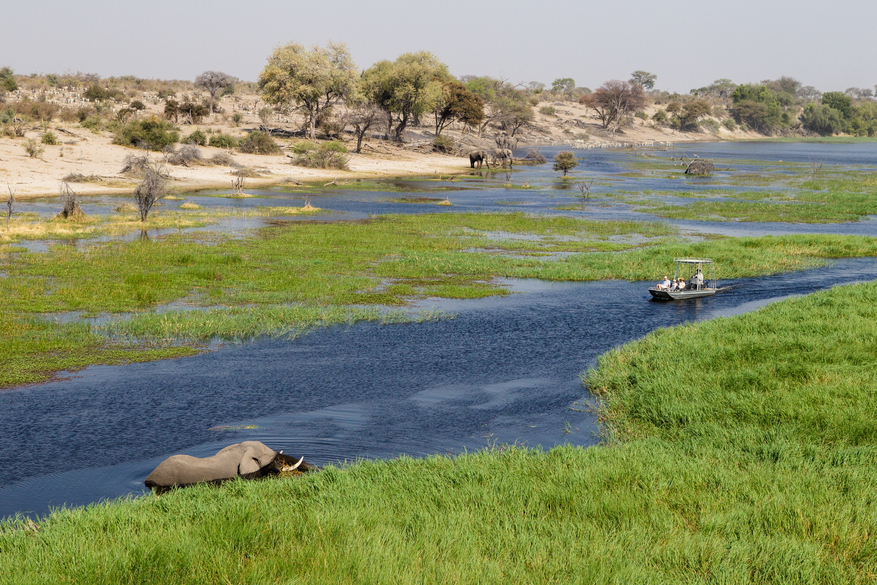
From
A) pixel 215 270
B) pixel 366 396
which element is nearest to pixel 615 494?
pixel 366 396

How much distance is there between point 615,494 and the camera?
9344 millimetres

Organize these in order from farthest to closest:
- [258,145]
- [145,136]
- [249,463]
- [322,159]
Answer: [258,145] → [322,159] → [145,136] → [249,463]

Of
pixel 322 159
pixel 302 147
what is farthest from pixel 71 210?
pixel 302 147

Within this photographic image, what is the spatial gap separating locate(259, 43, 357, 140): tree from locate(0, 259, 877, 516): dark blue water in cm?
7940

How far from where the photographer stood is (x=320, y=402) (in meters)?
16.0

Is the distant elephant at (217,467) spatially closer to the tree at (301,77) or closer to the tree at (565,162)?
the tree at (565,162)

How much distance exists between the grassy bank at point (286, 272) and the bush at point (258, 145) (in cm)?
4369

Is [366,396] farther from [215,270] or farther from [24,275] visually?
[24,275]

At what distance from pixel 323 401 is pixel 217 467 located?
182 inches

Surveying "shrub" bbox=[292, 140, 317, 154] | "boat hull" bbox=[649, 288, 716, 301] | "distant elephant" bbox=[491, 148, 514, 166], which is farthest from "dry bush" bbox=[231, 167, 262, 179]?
"boat hull" bbox=[649, 288, 716, 301]

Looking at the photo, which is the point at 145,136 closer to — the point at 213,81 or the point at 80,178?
the point at 80,178

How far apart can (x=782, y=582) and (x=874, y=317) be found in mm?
15847

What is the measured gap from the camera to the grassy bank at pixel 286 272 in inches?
812

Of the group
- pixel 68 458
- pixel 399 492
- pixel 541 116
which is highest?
pixel 541 116
